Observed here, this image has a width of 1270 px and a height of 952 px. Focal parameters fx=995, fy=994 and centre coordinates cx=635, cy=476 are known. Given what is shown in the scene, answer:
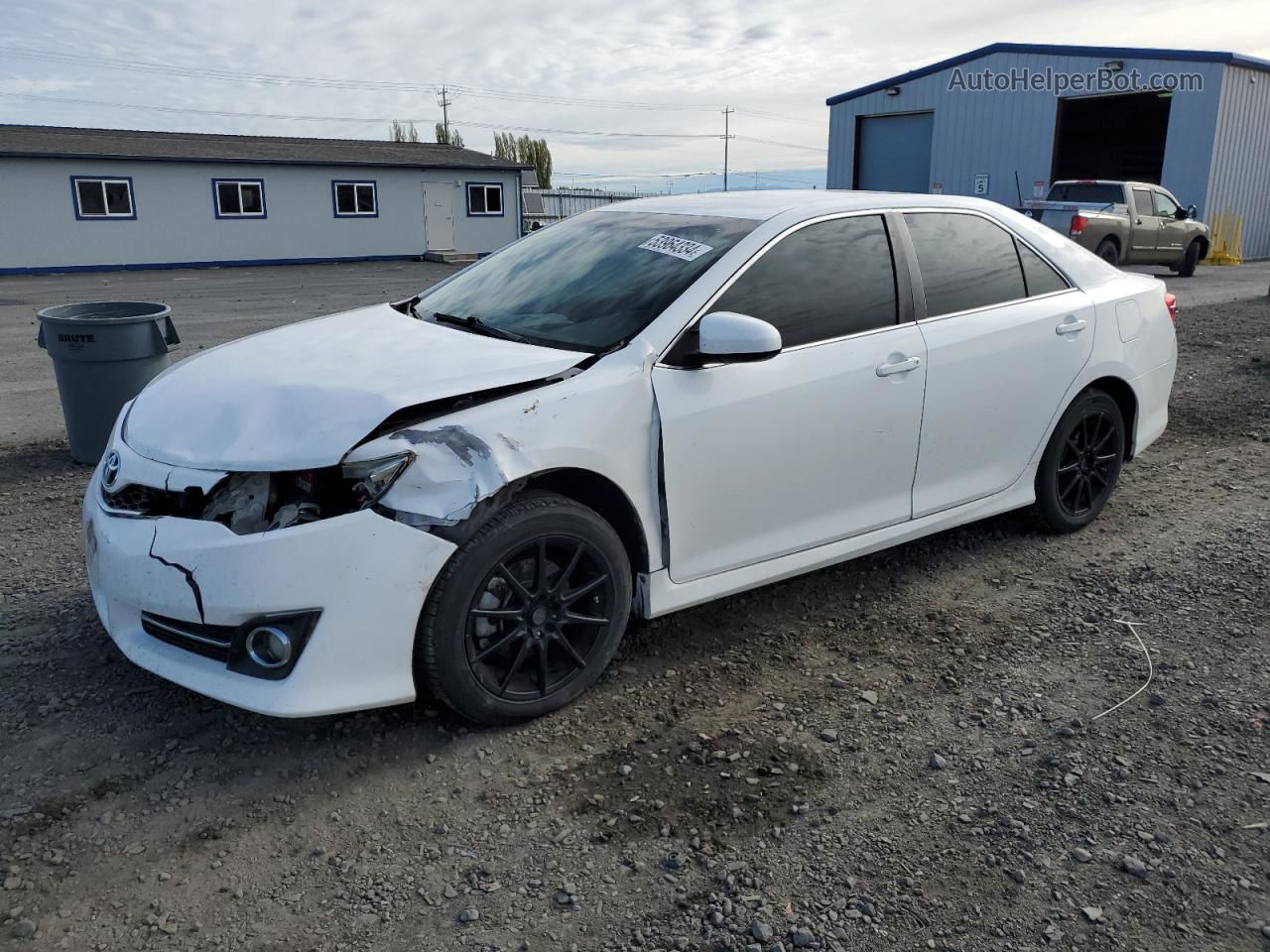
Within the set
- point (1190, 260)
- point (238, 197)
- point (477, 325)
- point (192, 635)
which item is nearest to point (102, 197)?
point (238, 197)

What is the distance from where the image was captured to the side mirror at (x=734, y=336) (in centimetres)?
331

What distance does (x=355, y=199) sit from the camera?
99.5ft

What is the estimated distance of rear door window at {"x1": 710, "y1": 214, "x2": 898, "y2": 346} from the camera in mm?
3680

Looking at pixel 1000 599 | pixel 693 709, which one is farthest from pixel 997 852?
pixel 1000 599

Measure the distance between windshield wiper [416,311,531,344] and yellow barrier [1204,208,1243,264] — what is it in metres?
25.1

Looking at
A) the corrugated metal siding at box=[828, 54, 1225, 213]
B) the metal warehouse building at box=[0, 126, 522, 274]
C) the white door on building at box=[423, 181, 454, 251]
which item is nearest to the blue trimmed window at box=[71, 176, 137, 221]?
the metal warehouse building at box=[0, 126, 522, 274]

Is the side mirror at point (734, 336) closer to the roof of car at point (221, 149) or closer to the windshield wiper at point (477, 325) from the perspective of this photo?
the windshield wiper at point (477, 325)

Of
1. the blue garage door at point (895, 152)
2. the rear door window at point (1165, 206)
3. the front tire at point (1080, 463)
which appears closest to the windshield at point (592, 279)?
the front tire at point (1080, 463)

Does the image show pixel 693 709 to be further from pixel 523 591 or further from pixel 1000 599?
pixel 1000 599

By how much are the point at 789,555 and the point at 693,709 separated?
736 millimetres

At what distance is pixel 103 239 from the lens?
26.5m

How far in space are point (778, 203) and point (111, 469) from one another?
8.83ft

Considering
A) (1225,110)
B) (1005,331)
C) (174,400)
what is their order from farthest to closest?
(1225,110) < (1005,331) < (174,400)

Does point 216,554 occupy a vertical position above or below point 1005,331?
below
